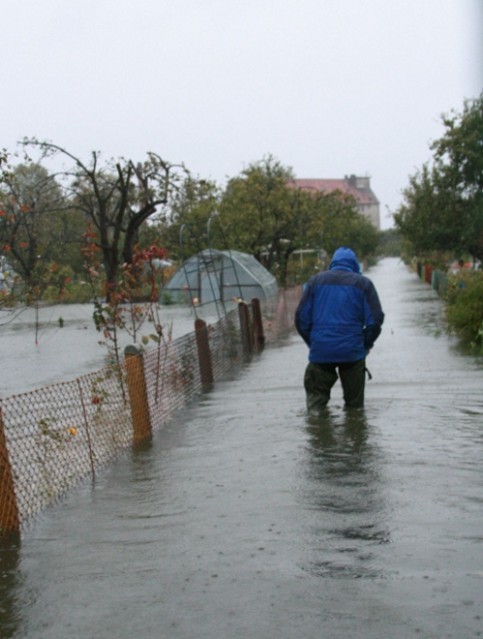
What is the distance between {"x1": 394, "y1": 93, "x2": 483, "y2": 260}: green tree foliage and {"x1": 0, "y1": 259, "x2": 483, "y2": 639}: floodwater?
34927 mm

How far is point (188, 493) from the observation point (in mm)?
6789

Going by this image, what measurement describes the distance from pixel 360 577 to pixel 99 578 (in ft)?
3.95

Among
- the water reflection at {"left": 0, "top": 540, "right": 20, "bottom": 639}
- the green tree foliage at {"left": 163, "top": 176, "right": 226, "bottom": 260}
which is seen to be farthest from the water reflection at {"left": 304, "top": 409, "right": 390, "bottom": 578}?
the green tree foliage at {"left": 163, "top": 176, "right": 226, "bottom": 260}

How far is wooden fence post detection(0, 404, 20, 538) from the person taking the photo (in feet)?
19.2

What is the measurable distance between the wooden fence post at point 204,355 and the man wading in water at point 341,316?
3643 mm

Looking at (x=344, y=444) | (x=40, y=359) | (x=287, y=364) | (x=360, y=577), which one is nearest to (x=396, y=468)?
(x=344, y=444)

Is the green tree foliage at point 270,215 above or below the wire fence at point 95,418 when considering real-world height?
above

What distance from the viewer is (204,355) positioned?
13422 mm

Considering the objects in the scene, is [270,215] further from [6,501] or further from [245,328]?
[6,501]

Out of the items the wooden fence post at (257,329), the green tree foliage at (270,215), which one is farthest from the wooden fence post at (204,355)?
the green tree foliage at (270,215)

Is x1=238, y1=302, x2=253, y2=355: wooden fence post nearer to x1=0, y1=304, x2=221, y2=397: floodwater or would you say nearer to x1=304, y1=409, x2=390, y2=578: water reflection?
x1=0, y1=304, x2=221, y2=397: floodwater

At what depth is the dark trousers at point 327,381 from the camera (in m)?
9.73

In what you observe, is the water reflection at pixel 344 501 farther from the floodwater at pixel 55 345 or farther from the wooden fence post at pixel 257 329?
the wooden fence post at pixel 257 329

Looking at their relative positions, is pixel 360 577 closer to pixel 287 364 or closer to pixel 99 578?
pixel 99 578
